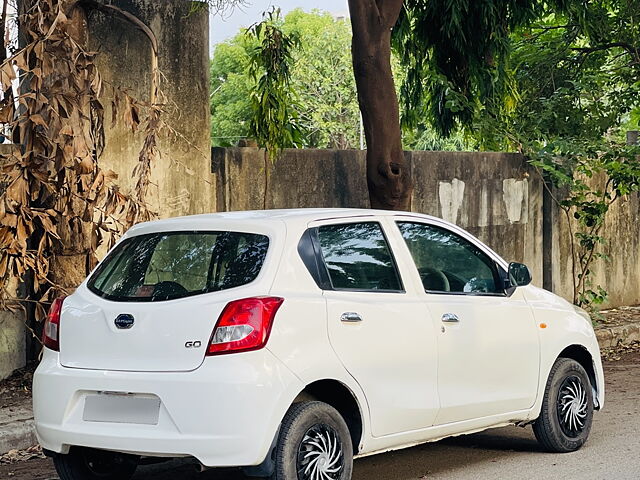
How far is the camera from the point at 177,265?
634cm

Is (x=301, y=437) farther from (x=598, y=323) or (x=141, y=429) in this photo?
(x=598, y=323)

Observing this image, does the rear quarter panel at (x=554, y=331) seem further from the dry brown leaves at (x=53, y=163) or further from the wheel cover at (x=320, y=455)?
the dry brown leaves at (x=53, y=163)

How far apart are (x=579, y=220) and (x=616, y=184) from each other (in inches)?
25.7

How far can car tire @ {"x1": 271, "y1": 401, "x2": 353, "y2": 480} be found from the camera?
5.71 m

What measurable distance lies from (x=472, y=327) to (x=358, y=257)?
936 mm

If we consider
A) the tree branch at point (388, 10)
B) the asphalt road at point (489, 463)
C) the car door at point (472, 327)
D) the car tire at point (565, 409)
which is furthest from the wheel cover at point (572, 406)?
the tree branch at point (388, 10)

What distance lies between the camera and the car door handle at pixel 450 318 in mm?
6816

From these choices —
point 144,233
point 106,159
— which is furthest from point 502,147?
point 144,233

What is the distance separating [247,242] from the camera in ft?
20.1

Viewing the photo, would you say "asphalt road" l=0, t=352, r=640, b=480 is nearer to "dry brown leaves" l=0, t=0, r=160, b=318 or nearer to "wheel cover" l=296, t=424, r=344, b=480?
"wheel cover" l=296, t=424, r=344, b=480

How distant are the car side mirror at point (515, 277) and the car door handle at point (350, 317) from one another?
1.49 m

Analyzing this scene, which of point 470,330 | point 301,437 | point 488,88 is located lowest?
point 301,437

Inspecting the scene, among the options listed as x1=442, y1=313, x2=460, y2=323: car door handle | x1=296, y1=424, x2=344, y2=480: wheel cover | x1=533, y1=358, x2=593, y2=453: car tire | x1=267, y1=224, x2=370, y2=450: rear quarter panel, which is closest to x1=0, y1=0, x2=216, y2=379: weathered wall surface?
Result: x1=442, y1=313, x2=460, y2=323: car door handle

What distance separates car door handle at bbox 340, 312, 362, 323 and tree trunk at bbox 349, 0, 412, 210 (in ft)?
17.4
